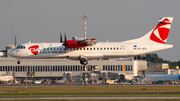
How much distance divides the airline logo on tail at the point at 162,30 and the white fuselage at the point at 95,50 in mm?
1467

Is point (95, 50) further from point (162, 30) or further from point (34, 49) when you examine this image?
point (162, 30)

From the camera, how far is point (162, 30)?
52.3 meters

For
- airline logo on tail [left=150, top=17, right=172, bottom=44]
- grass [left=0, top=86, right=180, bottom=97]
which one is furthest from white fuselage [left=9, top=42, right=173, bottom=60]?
grass [left=0, top=86, right=180, bottom=97]

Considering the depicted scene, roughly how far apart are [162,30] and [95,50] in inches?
530

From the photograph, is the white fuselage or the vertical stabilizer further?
the vertical stabilizer

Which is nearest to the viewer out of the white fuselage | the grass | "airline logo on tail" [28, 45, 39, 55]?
the grass

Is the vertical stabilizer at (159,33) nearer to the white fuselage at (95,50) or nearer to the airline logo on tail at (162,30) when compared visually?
the airline logo on tail at (162,30)

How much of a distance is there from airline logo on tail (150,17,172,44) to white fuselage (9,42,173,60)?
1.47 m

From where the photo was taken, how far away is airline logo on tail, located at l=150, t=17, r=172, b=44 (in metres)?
52.0

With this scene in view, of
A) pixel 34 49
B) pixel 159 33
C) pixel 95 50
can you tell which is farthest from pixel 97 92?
pixel 159 33

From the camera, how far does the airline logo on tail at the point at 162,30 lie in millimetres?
51969

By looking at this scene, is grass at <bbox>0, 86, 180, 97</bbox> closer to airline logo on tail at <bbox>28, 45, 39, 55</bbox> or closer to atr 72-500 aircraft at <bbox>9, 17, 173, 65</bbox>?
atr 72-500 aircraft at <bbox>9, 17, 173, 65</bbox>

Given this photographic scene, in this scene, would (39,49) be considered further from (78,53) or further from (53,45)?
(78,53)

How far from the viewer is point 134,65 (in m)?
96.9
